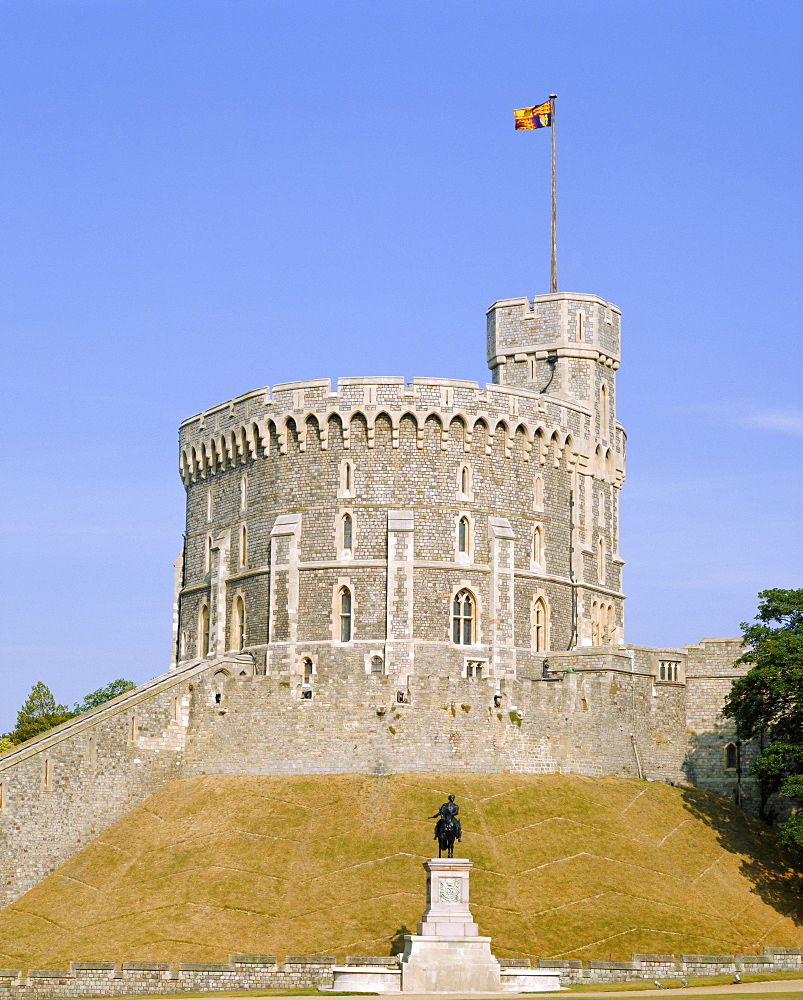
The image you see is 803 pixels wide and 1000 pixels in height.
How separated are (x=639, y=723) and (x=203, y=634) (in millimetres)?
22307

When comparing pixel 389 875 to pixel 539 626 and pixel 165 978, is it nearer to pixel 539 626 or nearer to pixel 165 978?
pixel 165 978

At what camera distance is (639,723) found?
230 ft

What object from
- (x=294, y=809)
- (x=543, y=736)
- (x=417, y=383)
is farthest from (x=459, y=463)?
(x=294, y=809)

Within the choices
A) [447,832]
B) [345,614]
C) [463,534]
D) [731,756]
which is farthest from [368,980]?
[463,534]

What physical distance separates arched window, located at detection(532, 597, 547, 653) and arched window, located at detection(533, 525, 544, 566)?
180 cm

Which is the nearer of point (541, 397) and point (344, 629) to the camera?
point (344, 629)

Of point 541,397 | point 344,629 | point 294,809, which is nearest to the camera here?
point 294,809

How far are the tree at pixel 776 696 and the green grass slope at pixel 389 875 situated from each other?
346 centimetres

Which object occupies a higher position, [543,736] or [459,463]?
[459,463]

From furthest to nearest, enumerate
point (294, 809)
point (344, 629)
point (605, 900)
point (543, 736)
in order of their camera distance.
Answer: point (344, 629)
point (543, 736)
point (294, 809)
point (605, 900)

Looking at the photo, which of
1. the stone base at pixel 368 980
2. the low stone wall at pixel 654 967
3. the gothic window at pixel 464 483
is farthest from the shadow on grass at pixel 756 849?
the stone base at pixel 368 980

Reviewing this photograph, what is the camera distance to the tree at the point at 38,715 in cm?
9031

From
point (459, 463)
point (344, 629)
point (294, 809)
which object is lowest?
point (294, 809)

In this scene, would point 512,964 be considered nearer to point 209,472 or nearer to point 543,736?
point 543,736
